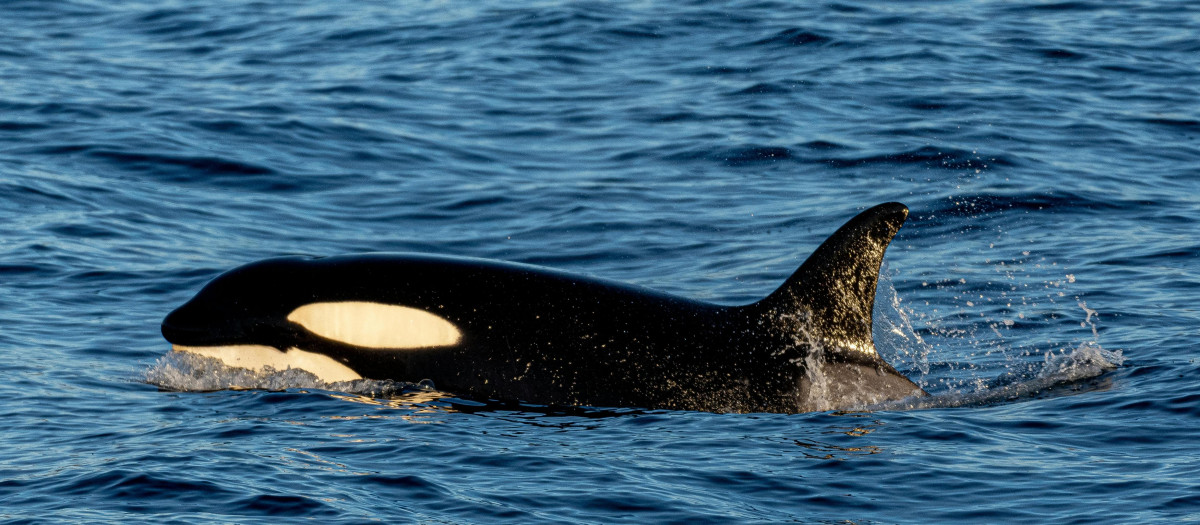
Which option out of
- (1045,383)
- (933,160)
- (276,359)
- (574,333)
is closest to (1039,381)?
(1045,383)

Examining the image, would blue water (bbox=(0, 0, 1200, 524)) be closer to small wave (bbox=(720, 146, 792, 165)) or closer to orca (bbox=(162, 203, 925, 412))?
small wave (bbox=(720, 146, 792, 165))

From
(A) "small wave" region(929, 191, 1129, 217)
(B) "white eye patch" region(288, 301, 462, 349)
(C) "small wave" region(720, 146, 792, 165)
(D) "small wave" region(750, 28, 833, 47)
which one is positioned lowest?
(A) "small wave" region(929, 191, 1129, 217)

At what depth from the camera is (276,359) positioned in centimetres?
953

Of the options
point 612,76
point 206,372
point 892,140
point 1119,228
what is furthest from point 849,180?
point 206,372

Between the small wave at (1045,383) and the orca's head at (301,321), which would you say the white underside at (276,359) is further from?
the small wave at (1045,383)

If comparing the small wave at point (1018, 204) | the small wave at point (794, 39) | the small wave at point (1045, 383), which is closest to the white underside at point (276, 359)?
the small wave at point (1045, 383)

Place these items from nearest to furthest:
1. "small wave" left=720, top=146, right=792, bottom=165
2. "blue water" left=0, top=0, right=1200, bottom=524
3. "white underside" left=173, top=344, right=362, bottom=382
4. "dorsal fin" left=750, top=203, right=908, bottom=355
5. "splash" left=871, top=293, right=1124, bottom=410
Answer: "blue water" left=0, top=0, right=1200, bottom=524, "dorsal fin" left=750, top=203, right=908, bottom=355, "white underside" left=173, top=344, right=362, bottom=382, "splash" left=871, top=293, right=1124, bottom=410, "small wave" left=720, top=146, right=792, bottom=165

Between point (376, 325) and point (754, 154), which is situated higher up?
point (376, 325)

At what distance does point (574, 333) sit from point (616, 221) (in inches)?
272

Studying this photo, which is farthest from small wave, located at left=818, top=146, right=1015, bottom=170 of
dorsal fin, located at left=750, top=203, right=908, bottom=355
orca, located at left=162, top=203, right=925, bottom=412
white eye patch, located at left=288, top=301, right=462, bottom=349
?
white eye patch, located at left=288, top=301, right=462, bottom=349

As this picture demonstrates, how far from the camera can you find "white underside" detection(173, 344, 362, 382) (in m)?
9.42

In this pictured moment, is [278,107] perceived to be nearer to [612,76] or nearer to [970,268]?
[612,76]

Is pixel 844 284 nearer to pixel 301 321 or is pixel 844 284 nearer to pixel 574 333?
pixel 574 333

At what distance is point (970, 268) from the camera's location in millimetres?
14078
